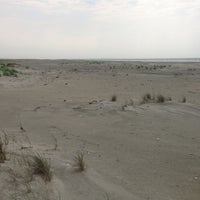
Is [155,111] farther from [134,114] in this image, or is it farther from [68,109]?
[68,109]

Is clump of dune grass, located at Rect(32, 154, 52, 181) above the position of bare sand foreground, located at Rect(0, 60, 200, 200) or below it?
above

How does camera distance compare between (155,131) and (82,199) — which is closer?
(82,199)

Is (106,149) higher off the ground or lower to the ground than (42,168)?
lower

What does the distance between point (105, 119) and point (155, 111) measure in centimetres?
128

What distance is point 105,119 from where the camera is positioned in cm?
681

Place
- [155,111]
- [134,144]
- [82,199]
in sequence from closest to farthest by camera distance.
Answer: [82,199], [134,144], [155,111]

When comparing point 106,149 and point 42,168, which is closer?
point 42,168

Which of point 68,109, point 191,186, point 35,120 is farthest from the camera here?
point 68,109

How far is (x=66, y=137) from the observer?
5.56 m

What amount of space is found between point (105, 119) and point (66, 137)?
1.44 metres

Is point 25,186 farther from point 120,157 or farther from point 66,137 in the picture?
point 66,137

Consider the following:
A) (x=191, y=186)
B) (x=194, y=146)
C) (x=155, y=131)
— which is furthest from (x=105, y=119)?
(x=191, y=186)

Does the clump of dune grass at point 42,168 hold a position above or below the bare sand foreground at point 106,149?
above

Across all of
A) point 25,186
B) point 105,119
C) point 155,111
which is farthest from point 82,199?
point 155,111
